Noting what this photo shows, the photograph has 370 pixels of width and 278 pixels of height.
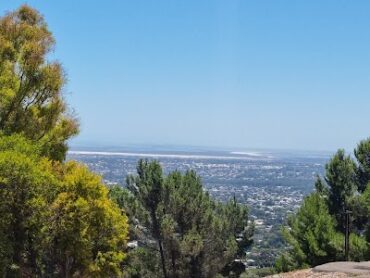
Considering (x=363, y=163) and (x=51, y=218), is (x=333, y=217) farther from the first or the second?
(x=51, y=218)

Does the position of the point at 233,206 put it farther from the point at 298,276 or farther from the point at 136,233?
the point at 298,276

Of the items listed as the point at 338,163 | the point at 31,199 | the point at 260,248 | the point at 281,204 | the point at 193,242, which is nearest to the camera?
the point at 31,199

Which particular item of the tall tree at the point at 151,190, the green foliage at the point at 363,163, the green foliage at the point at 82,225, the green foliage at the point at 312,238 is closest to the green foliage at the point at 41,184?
the green foliage at the point at 82,225

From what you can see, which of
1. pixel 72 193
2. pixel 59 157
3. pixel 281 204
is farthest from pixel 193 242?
pixel 281 204

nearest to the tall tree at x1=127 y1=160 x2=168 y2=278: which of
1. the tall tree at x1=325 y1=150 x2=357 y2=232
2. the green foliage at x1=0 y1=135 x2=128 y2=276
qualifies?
the green foliage at x1=0 y1=135 x2=128 y2=276

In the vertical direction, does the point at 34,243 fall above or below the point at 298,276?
above

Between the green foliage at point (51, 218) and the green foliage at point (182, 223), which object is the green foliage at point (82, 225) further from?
the green foliage at point (182, 223)

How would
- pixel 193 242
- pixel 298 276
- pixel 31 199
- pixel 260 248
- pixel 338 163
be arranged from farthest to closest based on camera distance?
pixel 260 248
pixel 338 163
pixel 193 242
pixel 298 276
pixel 31 199
